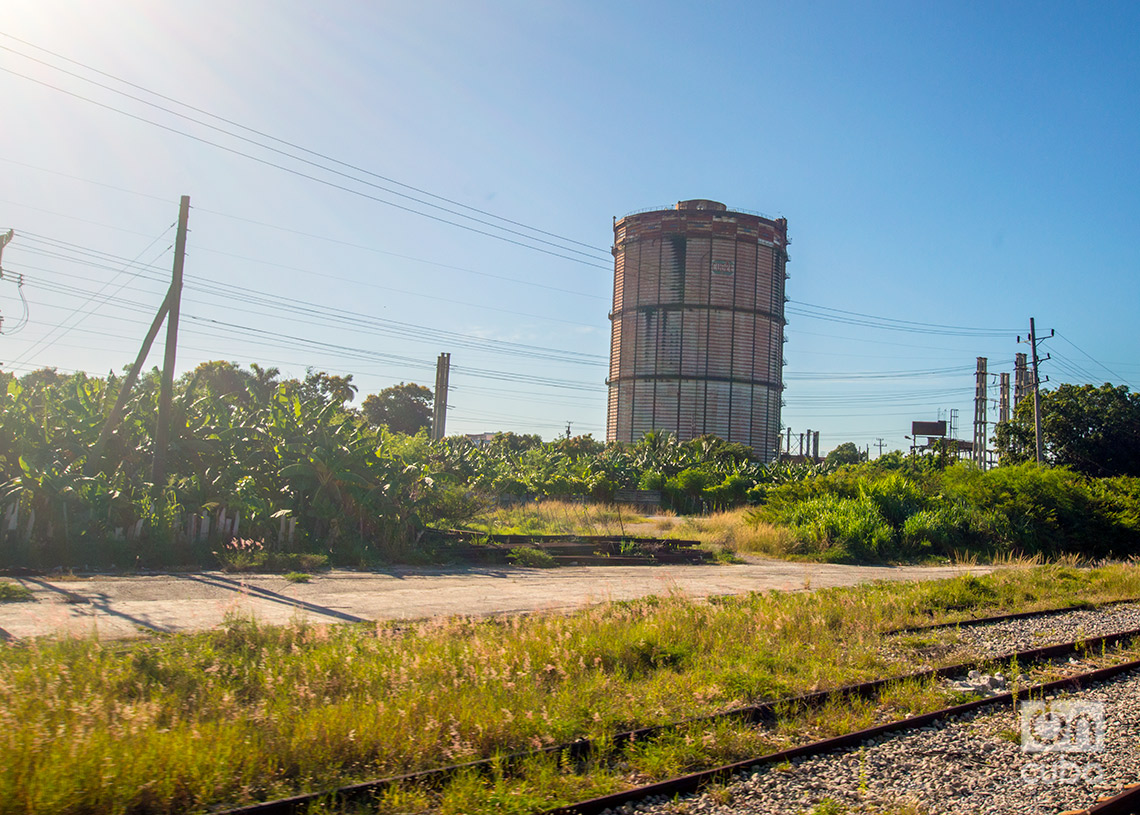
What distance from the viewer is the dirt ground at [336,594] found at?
873 centimetres

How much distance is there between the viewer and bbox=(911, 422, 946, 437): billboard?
70.4 metres

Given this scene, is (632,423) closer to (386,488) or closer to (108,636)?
(386,488)

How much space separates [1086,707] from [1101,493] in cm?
2401

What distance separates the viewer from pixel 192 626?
854cm

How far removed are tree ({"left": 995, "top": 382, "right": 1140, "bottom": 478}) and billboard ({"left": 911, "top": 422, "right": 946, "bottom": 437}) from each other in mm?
16971

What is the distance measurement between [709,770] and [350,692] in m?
2.76

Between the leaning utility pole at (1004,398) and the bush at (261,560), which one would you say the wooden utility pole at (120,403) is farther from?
the leaning utility pole at (1004,398)

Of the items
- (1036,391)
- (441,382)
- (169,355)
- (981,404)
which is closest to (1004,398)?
(981,404)

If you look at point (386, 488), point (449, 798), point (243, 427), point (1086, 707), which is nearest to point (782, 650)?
point (1086, 707)

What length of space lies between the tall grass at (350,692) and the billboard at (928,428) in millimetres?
66706

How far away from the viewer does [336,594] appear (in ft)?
37.9

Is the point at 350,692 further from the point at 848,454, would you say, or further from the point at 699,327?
the point at 848,454

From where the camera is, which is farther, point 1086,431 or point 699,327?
point 699,327

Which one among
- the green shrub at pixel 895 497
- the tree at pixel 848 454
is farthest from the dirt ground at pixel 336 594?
the tree at pixel 848 454
